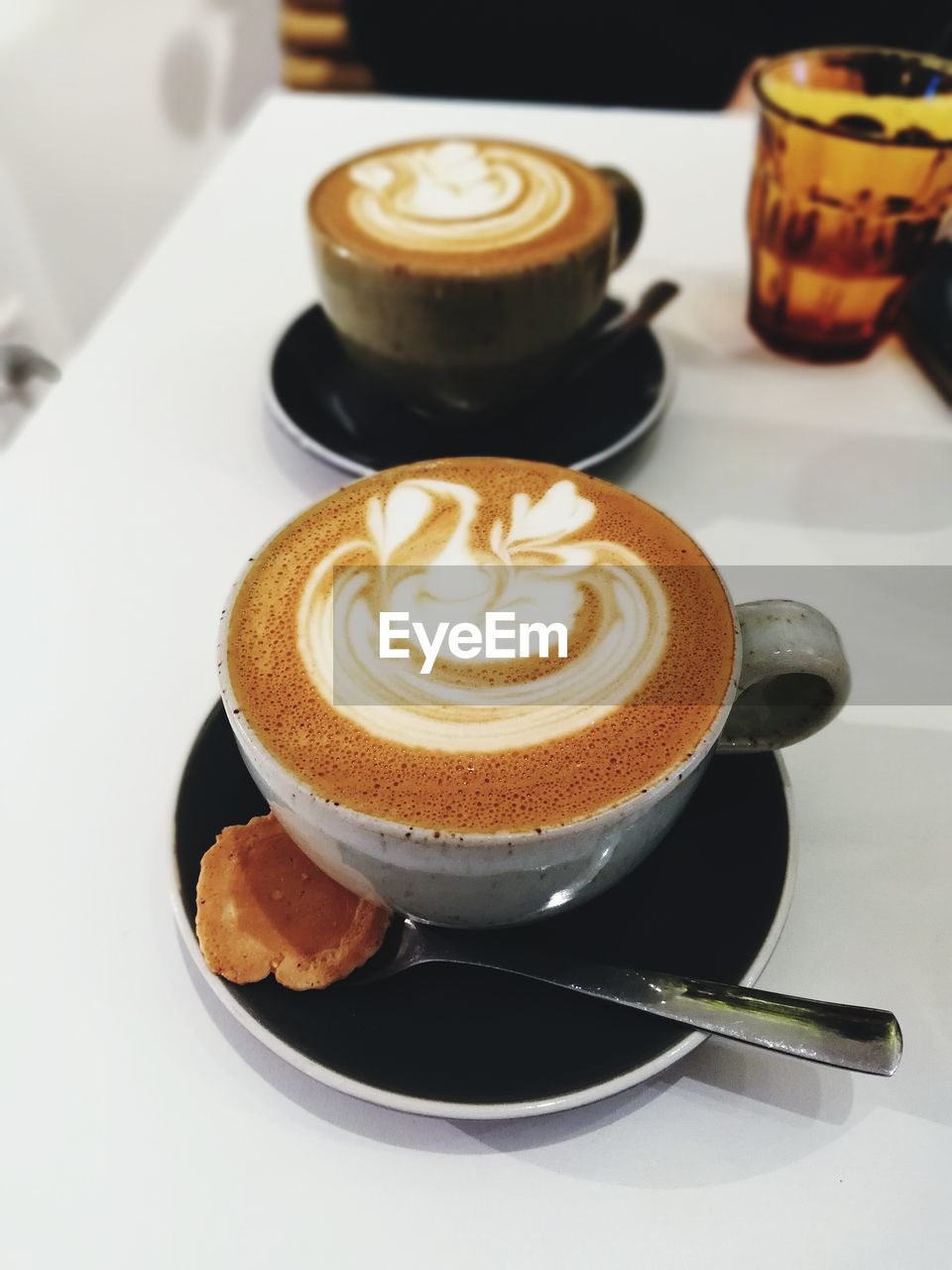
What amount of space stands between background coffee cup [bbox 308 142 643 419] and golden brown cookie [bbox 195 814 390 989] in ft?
1.33

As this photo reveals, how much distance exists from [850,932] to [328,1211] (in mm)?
304

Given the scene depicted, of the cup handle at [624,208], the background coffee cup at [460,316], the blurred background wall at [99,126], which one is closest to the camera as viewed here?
the background coffee cup at [460,316]

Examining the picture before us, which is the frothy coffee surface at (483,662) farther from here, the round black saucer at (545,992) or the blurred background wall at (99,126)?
the blurred background wall at (99,126)

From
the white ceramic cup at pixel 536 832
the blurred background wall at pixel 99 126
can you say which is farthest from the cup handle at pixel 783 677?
the blurred background wall at pixel 99 126

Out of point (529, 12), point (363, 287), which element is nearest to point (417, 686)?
point (363, 287)

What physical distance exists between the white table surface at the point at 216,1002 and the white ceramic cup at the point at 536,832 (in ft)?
0.33

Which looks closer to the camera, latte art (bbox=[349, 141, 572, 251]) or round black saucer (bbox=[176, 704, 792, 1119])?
round black saucer (bbox=[176, 704, 792, 1119])

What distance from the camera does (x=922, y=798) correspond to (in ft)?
1.95

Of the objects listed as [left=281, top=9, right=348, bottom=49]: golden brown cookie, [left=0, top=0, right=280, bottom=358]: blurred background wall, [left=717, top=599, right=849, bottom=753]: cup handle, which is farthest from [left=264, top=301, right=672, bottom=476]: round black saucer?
[left=281, top=9, right=348, bottom=49]: golden brown cookie

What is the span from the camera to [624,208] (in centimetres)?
88

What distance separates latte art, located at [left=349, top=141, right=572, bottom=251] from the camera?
773mm

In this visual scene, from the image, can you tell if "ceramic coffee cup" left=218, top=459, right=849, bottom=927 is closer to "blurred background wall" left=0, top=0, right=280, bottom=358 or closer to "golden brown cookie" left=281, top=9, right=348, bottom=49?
"blurred background wall" left=0, top=0, right=280, bottom=358

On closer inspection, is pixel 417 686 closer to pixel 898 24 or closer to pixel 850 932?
pixel 850 932

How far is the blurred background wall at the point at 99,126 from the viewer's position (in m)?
1.93
